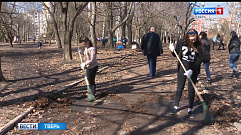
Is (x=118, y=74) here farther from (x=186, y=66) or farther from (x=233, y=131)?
(x=233, y=131)

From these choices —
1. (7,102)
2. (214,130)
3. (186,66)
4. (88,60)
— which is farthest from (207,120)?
(7,102)

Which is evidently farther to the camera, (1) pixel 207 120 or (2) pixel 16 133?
(1) pixel 207 120

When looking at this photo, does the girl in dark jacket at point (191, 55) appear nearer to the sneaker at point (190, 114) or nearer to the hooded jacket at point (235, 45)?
the sneaker at point (190, 114)

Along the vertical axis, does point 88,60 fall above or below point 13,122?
above

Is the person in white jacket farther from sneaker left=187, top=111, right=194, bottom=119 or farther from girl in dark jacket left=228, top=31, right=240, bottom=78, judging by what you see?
girl in dark jacket left=228, top=31, right=240, bottom=78

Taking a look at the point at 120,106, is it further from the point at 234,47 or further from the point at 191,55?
the point at 234,47

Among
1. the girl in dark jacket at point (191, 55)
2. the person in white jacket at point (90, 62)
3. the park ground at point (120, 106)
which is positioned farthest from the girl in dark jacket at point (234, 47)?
the person in white jacket at point (90, 62)

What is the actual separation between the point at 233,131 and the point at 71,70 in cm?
→ 826

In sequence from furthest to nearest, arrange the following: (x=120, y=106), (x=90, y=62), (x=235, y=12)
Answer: (x=235, y=12)
(x=90, y=62)
(x=120, y=106)

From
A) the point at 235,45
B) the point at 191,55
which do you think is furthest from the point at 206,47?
the point at 191,55

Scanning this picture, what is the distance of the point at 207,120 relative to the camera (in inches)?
197

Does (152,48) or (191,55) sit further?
(152,48)
